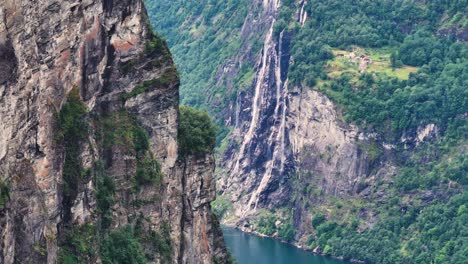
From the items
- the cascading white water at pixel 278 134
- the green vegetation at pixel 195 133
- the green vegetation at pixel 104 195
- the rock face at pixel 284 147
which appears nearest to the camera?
the green vegetation at pixel 104 195

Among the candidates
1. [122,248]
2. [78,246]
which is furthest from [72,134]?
[122,248]

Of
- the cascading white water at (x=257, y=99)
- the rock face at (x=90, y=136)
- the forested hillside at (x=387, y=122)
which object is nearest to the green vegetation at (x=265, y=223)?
the forested hillside at (x=387, y=122)

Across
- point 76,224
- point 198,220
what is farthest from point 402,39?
point 76,224

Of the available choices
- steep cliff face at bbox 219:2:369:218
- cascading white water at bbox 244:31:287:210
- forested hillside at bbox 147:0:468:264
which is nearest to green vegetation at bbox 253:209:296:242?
forested hillside at bbox 147:0:468:264

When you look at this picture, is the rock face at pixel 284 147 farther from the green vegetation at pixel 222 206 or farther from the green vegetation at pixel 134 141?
the green vegetation at pixel 134 141

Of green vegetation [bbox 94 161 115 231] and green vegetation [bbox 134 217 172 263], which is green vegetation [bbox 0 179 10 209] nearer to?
green vegetation [bbox 94 161 115 231]

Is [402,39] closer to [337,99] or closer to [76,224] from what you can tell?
[337,99]

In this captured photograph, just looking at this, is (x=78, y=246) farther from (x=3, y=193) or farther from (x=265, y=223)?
(x=265, y=223)
